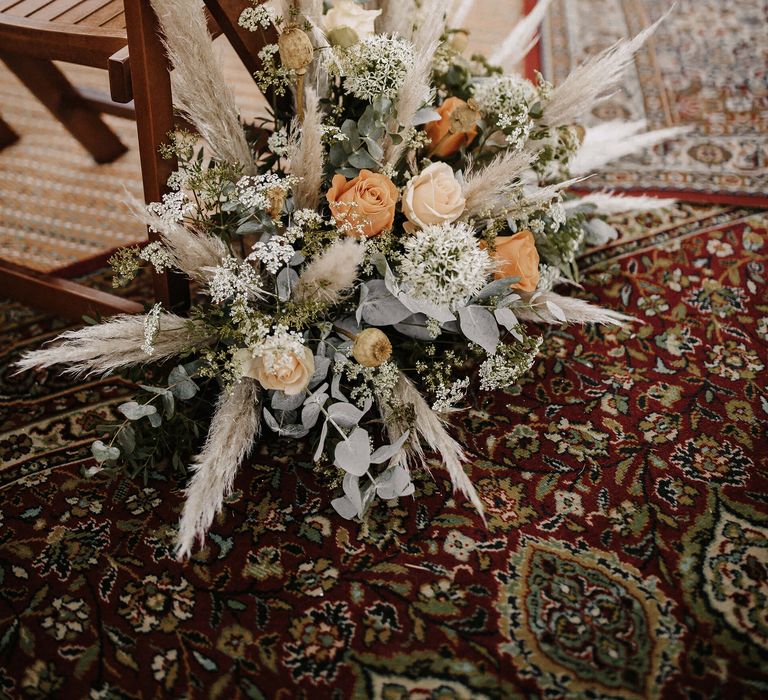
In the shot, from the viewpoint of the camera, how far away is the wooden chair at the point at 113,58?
977 mm

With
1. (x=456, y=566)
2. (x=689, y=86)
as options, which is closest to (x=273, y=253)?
(x=456, y=566)

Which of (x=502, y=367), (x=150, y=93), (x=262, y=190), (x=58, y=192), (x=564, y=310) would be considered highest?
(x=150, y=93)

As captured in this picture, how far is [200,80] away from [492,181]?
1.47 feet

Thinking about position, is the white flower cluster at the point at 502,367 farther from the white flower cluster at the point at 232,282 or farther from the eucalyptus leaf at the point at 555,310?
the white flower cluster at the point at 232,282

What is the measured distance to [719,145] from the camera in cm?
184

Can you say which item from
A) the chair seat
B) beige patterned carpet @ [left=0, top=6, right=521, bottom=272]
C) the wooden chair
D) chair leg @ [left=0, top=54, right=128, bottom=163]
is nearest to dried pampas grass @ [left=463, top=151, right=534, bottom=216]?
the wooden chair

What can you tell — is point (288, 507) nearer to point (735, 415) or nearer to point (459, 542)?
point (459, 542)

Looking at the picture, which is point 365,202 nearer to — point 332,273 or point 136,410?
point 332,273

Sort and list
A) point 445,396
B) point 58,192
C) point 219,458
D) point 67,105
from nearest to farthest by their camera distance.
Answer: point 219,458 < point 445,396 < point 67,105 < point 58,192

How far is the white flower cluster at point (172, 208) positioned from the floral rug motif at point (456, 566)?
43cm

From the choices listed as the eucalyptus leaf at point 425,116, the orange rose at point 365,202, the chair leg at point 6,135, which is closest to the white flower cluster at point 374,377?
the orange rose at point 365,202

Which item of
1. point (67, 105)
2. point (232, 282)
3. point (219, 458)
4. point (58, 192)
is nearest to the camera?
point (219, 458)

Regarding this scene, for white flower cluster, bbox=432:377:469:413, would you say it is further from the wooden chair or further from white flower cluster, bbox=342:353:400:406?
the wooden chair

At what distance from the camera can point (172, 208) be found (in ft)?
3.20
